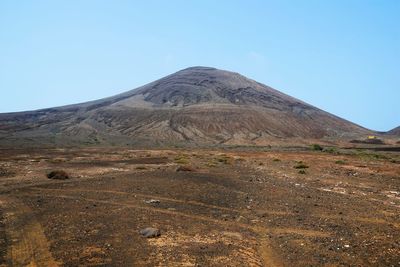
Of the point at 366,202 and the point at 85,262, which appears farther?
the point at 366,202

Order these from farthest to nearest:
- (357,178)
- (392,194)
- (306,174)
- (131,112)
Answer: (131,112) < (306,174) < (357,178) < (392,194)

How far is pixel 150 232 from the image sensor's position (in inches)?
520

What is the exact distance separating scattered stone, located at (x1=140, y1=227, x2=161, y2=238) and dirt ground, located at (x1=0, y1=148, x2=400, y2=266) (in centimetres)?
24

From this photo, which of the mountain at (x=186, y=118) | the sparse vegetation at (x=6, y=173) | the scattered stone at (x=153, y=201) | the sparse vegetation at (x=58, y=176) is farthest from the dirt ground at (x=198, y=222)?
the mountain at (x=186, y=118)

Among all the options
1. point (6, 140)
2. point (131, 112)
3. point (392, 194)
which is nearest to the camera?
point (392, 194)

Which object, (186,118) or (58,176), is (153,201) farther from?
(186,118)

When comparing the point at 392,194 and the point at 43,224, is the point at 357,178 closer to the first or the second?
the point at 392,194

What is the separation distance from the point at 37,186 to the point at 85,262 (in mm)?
15535

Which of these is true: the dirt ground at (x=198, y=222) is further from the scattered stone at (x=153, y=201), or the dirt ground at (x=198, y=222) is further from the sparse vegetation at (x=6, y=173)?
the sparse vegetation at (x=6, y=173)

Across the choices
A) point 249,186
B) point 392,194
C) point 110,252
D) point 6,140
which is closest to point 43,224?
point 110,252

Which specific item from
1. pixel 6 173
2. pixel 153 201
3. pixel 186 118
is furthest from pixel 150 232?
pixel 186 118

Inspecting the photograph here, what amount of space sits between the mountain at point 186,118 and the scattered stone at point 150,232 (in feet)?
274

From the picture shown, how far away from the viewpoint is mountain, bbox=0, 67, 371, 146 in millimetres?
109812

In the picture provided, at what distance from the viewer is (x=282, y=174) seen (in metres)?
32.2
